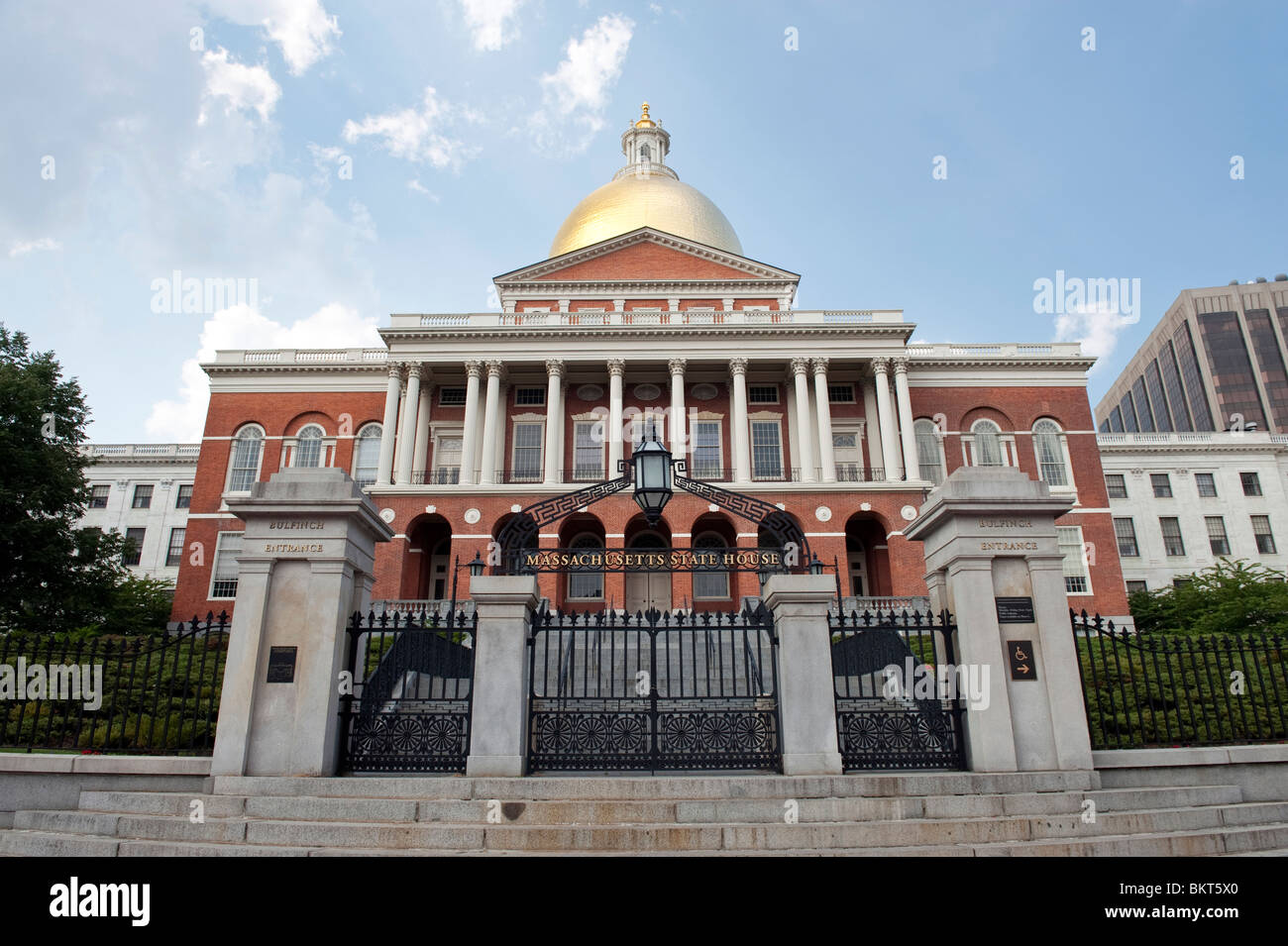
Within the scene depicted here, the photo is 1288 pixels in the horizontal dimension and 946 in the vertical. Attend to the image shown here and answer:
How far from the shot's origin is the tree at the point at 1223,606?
1182 inches

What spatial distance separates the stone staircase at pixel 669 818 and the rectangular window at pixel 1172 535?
54640 millimetres

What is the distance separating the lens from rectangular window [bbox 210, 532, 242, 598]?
39438mm

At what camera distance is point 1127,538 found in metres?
54.7

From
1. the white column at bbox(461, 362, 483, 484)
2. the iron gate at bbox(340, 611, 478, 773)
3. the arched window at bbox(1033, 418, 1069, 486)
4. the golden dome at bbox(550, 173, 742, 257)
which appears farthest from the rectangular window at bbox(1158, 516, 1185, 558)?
the iron gate at bbox(340, 611, 478, 773)

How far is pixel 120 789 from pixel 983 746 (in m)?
8.71

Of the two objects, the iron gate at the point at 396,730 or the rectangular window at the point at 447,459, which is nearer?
the iron gate at the point at 396,730

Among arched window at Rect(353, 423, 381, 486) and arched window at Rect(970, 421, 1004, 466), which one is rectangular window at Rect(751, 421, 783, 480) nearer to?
arched window at Rect(970, 421, 1004, 466)

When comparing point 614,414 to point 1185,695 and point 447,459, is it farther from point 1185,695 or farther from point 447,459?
point 1185,695

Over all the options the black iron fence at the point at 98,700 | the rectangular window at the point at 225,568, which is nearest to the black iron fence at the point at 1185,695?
the black iron fence at the point at 98,700

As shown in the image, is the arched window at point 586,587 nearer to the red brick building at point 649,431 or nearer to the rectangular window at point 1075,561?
the red brick building at point 649,431

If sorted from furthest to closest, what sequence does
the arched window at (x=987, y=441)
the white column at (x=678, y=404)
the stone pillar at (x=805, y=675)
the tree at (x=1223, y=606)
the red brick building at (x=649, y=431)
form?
the arched window at (x=987, y=441) < the white column at (x=678, y=404) < the red brick building at (x=649, y=431) < the tree at (x=1223, y=606) < the stone pillar at (x=805, y=675)

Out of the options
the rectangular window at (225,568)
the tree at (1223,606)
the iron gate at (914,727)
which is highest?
the rectangular window at (225,568)

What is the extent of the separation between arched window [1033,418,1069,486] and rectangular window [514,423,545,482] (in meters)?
26.0

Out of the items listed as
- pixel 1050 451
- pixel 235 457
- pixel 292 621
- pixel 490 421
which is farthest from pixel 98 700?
pixel 1050 451
